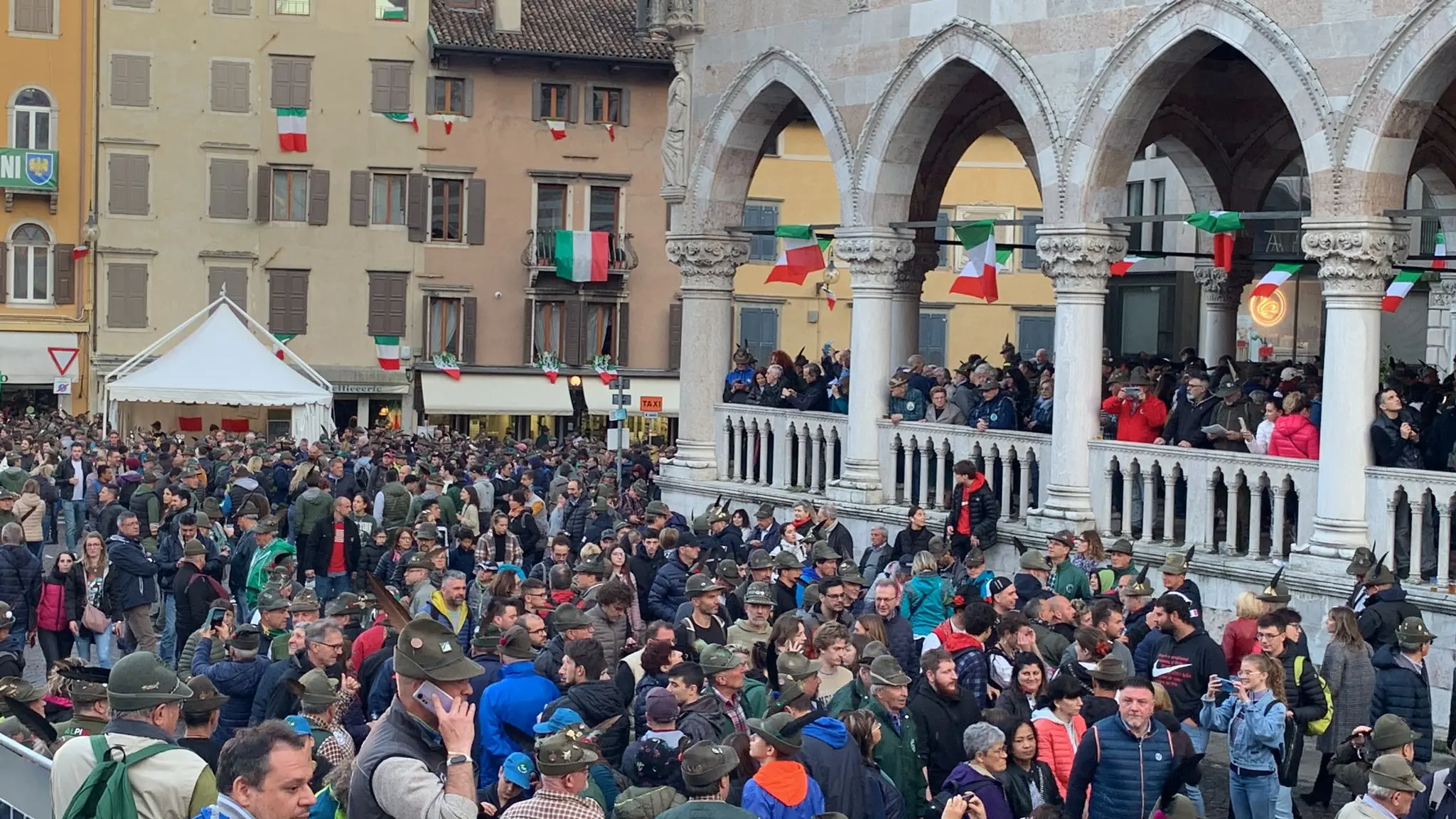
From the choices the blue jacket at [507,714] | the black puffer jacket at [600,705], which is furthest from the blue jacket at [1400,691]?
the blue jacket at [507,714]

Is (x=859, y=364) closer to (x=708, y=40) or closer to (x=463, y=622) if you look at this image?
(x=708, y=40)

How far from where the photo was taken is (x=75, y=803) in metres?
6.37

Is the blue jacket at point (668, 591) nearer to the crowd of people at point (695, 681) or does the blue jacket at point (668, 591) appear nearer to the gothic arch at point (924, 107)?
the crowd of people at point (695, 681)

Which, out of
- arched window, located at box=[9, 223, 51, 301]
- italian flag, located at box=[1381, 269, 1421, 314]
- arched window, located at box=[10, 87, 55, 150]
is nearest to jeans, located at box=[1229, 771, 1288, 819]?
italian flag, located at box=[1381, 269, 1421, 314]

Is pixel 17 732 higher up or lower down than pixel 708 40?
lower down

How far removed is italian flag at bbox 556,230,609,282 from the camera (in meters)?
46.5

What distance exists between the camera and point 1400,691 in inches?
464

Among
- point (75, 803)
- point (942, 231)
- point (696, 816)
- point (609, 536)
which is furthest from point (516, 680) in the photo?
point (942, 231)

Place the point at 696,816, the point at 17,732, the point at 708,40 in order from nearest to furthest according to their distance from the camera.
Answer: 1. the point at 696,816
2. the point at 17,732
3. the point at 708,40

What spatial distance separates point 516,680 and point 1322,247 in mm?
9153

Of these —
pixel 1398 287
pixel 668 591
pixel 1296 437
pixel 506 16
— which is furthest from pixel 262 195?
pixel 668 591

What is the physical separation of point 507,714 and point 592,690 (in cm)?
45

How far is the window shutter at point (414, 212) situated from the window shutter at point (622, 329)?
4.95 m

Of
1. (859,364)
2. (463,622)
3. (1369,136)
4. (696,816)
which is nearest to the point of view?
(696,816)
